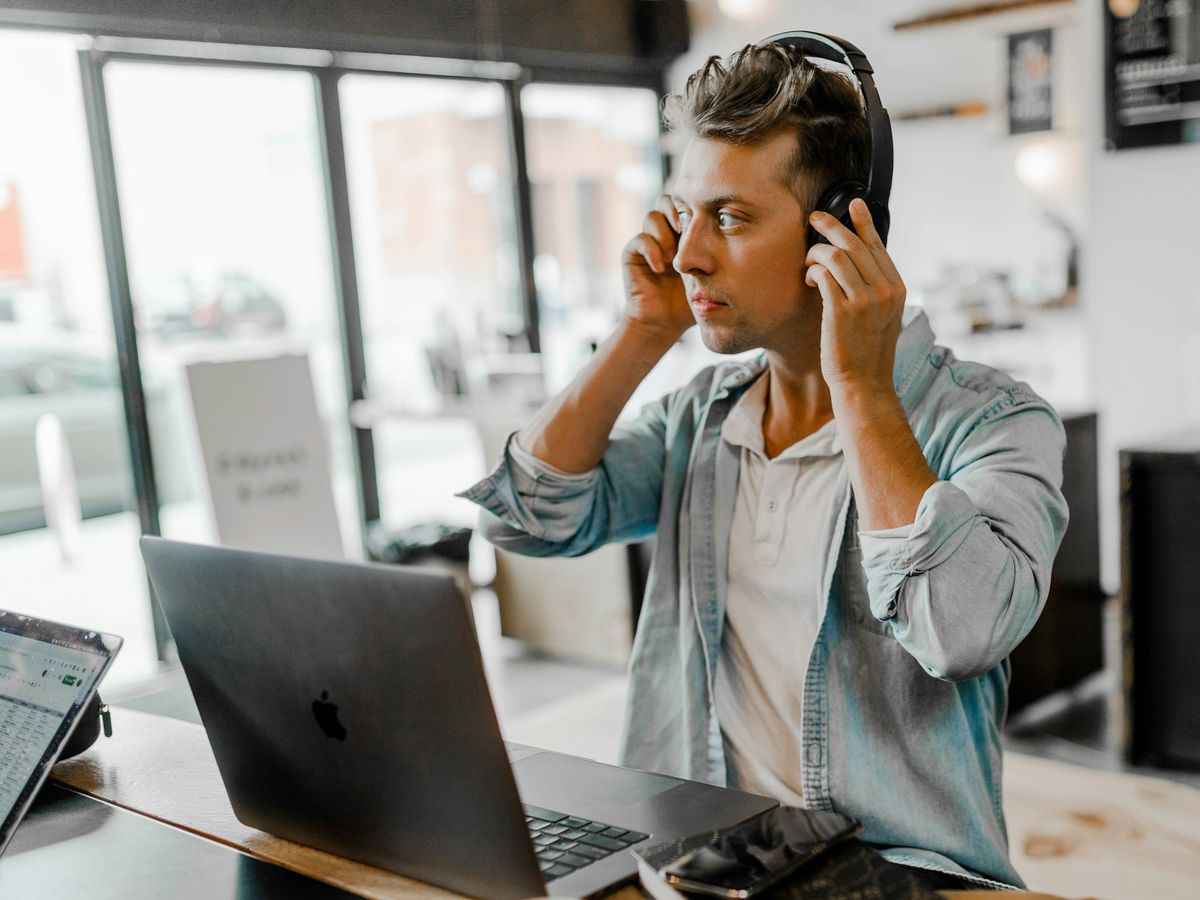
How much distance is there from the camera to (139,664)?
4.19 meters

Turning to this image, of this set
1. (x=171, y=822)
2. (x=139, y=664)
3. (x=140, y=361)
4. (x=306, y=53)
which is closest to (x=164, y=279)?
(x=140, y=361)

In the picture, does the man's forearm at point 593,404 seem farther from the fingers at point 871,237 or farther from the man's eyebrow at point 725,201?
the fingers at point 871,237

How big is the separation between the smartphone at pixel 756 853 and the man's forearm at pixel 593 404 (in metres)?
0.65

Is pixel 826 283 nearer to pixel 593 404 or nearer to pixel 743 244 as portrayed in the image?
pixel 743 244

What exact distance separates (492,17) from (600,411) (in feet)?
13.2

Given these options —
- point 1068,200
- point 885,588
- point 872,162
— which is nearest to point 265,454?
point 872,162

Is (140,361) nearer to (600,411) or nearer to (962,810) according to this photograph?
(600,411)

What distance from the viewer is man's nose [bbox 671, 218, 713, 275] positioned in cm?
131

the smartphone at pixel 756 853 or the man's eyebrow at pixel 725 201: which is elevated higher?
the man's eyebrow at pixel 725 201

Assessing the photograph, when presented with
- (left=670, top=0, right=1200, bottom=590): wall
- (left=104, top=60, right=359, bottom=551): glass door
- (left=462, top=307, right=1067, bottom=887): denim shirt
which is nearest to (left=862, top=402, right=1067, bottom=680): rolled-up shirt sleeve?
(left=462, top=307, right=1067, bottom=887): denim shirt

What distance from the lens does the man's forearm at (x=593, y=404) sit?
144cm

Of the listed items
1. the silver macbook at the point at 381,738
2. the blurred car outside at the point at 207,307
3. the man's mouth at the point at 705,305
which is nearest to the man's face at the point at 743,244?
the man's mouth at the point at 705,305

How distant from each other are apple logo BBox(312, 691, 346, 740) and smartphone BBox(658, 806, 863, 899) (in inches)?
9.9

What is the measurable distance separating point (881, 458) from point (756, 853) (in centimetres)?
44
